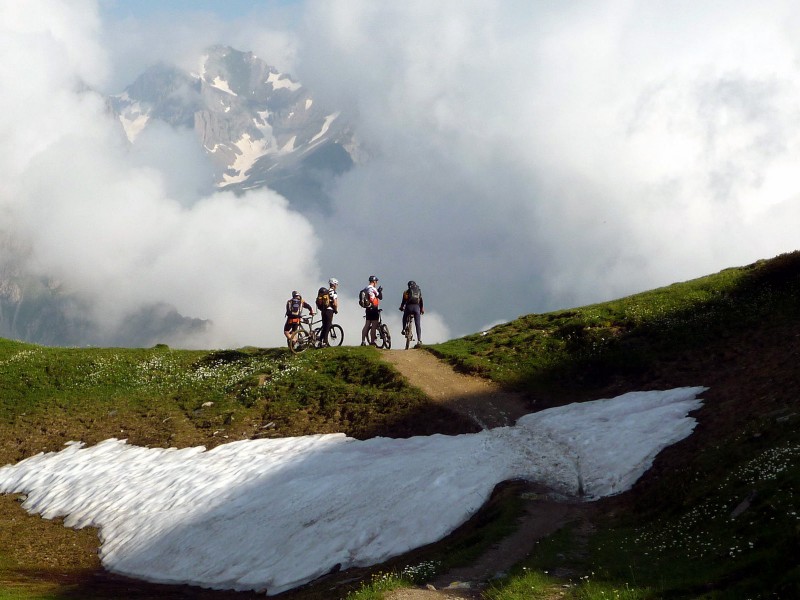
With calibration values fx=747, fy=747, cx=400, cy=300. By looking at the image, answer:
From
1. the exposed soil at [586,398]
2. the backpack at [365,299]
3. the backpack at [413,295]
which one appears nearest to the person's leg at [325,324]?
the backpack at [365,299]

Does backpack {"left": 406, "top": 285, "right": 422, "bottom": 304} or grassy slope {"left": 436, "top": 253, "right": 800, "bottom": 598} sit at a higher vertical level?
backpack {"left": 406, "top": 285, "right": 422, "bottom": 304}

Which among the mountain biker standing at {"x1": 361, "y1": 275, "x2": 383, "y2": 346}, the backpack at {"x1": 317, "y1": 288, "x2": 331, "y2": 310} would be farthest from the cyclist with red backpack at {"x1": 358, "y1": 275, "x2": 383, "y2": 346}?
the backpack at {"x1": 317, "y1": 288, "x2": 331, "y2": 310}

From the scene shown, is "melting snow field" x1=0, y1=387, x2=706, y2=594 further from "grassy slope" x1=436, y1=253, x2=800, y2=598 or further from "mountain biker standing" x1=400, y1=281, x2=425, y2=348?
"mountain biker standing" x1=400, y1=281, x2=425, y2=348

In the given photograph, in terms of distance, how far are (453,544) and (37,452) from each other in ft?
92.8

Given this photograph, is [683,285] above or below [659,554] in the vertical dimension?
above

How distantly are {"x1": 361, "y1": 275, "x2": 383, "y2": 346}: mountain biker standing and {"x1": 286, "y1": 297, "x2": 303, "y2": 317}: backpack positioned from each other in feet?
13.8

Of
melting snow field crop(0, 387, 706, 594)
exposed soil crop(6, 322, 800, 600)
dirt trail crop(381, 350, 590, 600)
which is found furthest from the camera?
melting snow field crop(0, 387, 706, 594)

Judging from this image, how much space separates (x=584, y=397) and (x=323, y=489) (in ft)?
43.6

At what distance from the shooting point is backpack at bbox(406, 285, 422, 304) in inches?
1757

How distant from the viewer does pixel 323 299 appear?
1807 inches

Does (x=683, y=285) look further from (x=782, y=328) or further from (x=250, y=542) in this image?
(x=250, y=542)

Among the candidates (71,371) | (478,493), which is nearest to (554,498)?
(478,493)

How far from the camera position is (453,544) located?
21.1m

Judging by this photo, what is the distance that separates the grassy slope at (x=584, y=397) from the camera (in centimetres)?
1592
